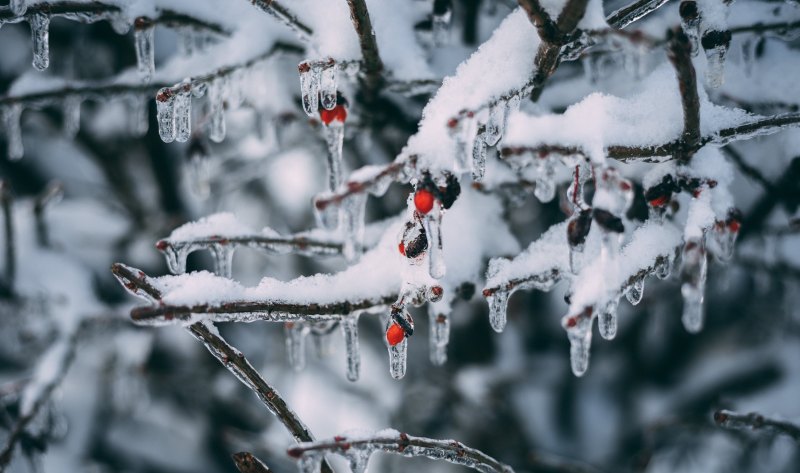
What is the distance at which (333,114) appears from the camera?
1561 millimetres

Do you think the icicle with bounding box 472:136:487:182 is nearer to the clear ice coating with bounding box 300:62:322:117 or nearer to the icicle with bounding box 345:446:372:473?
the clear ice coating with bounding box 300:62:322:117

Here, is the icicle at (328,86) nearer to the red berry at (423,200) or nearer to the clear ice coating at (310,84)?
the clear ice coating at (310,84)

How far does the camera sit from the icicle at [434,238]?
115 cm

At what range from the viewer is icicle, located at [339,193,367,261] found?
1.34 m

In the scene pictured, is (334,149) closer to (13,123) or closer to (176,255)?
(176,255)

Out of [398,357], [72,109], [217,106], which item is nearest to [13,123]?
[72,109]

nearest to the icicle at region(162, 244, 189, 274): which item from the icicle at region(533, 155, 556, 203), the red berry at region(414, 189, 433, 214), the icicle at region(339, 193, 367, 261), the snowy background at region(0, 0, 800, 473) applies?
the snowy background at region(0, 0, 800, 473)

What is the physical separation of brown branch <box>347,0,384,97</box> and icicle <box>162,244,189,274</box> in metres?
0.70

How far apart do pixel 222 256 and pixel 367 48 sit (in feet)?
2.24

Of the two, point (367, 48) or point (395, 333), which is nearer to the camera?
point (395, 333)

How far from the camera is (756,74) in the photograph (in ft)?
6.37

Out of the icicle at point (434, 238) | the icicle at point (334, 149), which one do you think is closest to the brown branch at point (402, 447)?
the icicle at point (434, 238)

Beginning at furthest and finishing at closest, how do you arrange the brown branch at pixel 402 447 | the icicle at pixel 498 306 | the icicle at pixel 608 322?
the icicle at pixel 498 306
the icicle at pixel 608 322
the brown branch at pixel 402 447

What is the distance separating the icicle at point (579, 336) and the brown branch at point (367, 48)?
0.86 m
